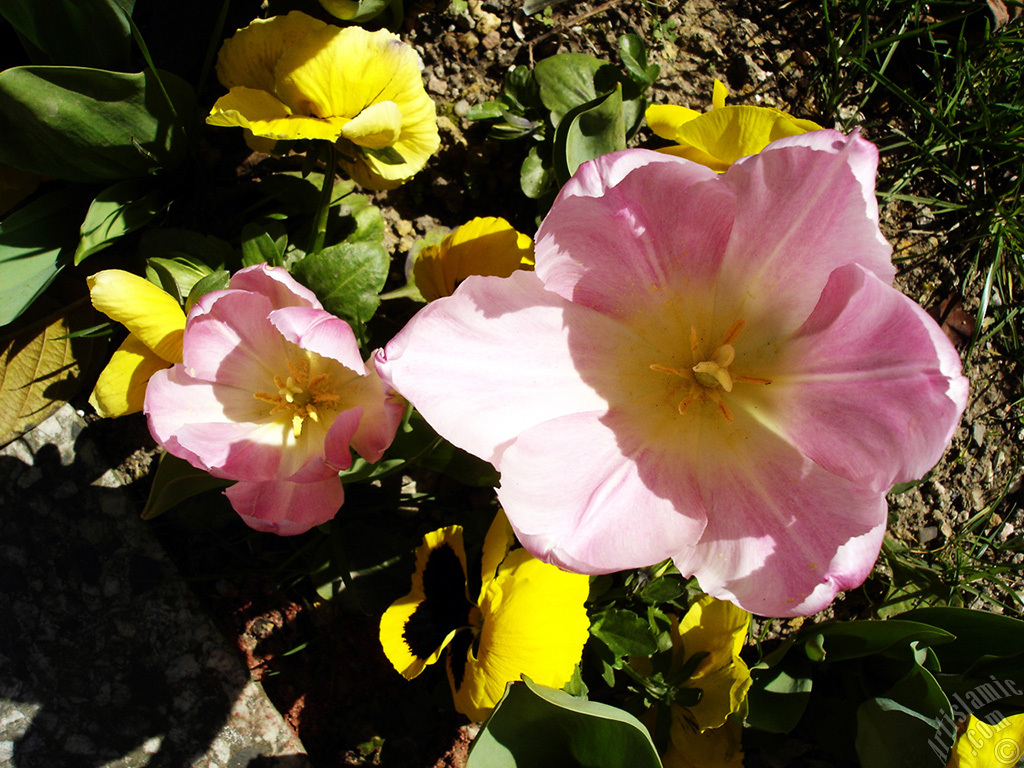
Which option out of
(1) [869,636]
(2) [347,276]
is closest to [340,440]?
(2) [347,276]

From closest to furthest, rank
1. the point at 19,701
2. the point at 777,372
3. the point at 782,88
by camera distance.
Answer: the point at 777,372 < the point at 19,701 < the point at 782,88

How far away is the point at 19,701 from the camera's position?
1755 millimetres

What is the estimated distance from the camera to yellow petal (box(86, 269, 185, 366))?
4.04 feet

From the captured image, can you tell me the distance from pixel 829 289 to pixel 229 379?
3.32 feet

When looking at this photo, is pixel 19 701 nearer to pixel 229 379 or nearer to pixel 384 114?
pixel 229 379

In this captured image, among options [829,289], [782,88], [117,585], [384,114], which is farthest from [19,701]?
[782,88]

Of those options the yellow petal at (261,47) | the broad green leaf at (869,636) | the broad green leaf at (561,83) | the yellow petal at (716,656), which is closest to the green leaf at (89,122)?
the yellow petal at (261,47)

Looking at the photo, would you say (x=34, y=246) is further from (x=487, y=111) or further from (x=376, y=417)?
(x=487, y=111)

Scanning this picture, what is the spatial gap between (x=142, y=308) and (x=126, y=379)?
6.5 inches

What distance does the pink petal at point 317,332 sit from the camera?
1148mm

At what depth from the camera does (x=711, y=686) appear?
148 centimetres

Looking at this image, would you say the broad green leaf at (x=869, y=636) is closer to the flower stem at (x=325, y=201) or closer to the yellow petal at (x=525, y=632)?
the yellow petal at (x=525, y=632)

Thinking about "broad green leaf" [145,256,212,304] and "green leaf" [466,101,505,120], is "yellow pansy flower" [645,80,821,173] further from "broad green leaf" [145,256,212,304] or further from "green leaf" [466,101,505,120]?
"broad green leaf" [145,256,212,304]

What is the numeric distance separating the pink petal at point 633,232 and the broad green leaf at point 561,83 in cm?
75
